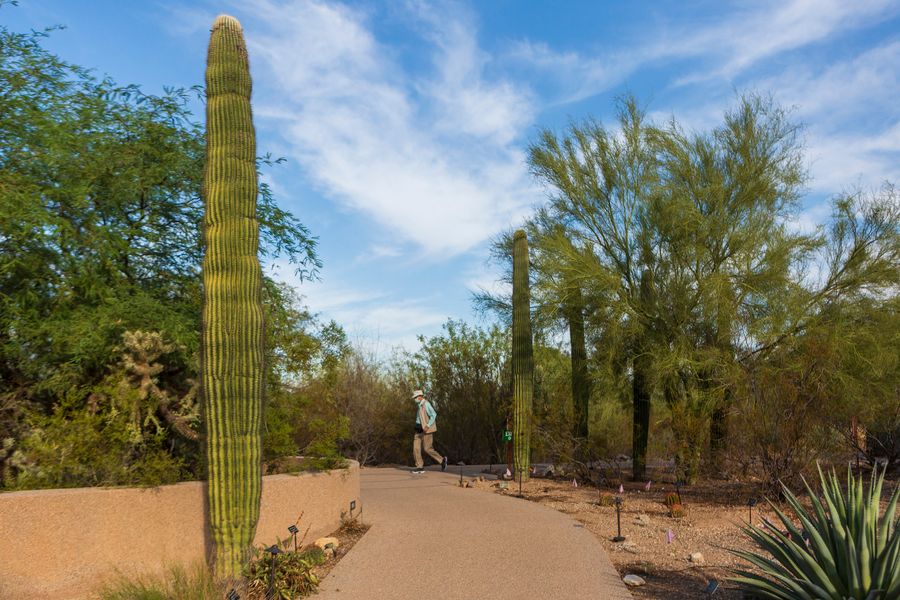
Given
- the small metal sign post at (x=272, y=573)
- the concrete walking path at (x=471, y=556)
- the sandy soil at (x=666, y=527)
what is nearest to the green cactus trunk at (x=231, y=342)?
the small metal sign post at (x=272, y=573)

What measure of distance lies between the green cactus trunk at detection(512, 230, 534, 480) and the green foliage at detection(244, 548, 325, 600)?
7714mm

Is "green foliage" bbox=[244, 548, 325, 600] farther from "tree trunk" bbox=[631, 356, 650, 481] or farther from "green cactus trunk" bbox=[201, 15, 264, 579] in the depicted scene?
"tree trunk" bbox=[631, 356, 650, 481]

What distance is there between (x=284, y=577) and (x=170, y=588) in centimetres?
97

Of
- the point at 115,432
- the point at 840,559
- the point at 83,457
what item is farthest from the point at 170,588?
the point at 840,559

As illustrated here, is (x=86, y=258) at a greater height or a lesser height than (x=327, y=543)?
greater

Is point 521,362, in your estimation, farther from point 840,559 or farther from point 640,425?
point 840,559

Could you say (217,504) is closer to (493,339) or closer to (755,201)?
(755,201)

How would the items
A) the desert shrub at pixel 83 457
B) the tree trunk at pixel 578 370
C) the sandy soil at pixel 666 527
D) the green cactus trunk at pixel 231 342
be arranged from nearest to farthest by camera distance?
the green cactus trunk at pixel 231 342 < the sandy soil at pixel 666 527 < the desert shrub at pixel 83 457 < the tree trunk at pixel 578 370

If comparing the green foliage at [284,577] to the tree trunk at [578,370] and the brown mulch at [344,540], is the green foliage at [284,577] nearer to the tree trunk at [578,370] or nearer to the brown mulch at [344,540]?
the brown mulch at [344,540]

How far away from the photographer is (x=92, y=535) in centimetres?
641

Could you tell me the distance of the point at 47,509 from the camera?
20.4 ft

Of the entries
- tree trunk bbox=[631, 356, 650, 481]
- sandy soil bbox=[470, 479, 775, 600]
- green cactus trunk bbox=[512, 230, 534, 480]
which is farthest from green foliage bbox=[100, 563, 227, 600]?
tree trunk bbox=[631, 356, 650, 481]

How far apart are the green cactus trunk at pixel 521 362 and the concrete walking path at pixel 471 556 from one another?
239cm

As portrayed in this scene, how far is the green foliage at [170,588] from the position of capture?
564cm
